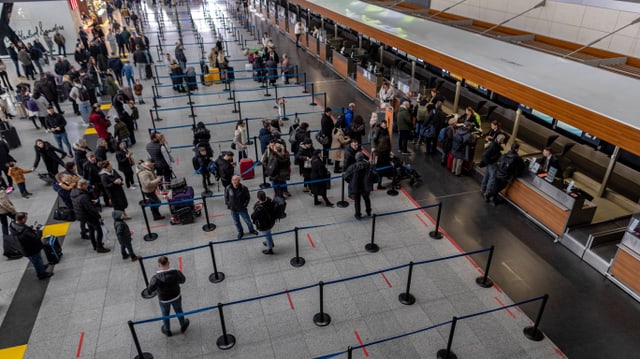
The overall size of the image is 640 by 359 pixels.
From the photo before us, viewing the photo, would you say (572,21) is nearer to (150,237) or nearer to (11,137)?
(150,237)

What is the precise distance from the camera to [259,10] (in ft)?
136

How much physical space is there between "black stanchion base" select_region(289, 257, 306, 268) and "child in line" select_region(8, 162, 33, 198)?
8.11 meters

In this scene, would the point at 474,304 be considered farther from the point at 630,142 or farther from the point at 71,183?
the point at 71,183

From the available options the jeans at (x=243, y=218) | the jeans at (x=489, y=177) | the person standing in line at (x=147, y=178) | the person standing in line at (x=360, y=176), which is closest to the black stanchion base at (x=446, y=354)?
the person standing in line at (x=360, y=176)

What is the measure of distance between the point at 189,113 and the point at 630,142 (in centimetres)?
1559

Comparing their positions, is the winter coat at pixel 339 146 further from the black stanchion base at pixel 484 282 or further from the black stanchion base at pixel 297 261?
the black stanchion base at pixel 484 282

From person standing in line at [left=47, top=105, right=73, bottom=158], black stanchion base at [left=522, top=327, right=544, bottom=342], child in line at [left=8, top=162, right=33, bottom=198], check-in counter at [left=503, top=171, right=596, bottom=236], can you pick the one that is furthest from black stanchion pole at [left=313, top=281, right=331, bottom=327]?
person standing in line at [left=47, top=105, right=73, bottom=158]

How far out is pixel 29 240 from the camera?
26.0 ft

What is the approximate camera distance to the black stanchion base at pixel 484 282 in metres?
8.22

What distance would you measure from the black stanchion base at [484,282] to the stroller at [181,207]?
6.99 metres

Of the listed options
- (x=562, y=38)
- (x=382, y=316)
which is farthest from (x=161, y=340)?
(x=562, y=38)

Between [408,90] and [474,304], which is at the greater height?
[408,90]

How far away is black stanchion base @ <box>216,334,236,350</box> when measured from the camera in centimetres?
691

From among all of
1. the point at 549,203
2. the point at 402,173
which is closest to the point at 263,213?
the point at 402,173
